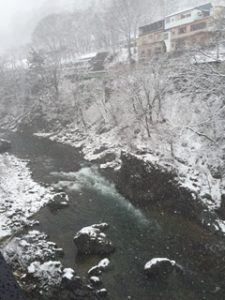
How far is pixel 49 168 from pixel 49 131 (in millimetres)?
13990

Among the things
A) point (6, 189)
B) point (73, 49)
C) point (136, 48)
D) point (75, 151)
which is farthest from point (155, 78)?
point (73, 49)

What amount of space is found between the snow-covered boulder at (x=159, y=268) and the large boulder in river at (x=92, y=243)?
7.60 feet

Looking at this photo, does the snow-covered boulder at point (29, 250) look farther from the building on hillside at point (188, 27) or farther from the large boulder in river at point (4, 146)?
the building on hillside at point (188, 27)

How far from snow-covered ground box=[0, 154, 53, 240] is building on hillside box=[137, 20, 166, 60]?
1107 inches

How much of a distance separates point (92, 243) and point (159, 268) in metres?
3.66

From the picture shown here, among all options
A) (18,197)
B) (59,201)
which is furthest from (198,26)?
(18,197)

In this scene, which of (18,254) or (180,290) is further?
(18,254)

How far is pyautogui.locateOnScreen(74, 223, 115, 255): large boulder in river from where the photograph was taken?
47.4 ft

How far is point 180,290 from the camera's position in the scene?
12000 millimetres

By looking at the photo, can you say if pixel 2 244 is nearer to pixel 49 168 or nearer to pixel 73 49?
pixel 49 168

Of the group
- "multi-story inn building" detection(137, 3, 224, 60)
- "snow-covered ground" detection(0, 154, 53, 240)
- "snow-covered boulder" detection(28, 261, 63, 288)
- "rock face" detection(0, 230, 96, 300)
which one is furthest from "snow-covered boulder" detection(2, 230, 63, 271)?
"multi-story inn building" detection(137, 3, 224, 60)

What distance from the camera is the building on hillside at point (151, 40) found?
4475cm

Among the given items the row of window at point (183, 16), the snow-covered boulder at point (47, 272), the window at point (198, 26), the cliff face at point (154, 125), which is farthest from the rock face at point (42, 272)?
the row of window at point (183, 16)

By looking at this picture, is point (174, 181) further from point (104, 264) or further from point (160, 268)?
point (104, 264)
